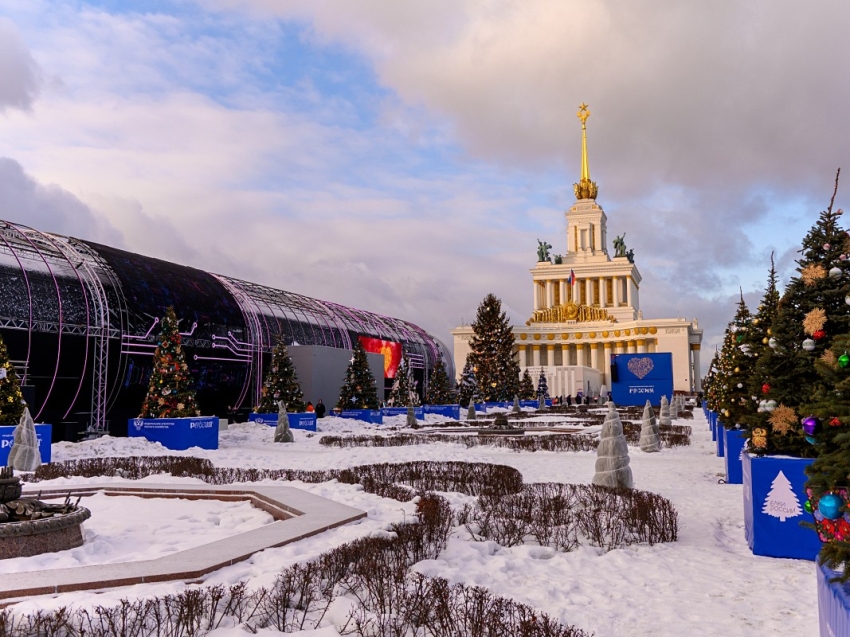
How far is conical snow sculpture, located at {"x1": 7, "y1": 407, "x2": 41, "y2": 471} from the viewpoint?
55.4ft

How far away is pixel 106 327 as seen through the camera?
99.7 feet

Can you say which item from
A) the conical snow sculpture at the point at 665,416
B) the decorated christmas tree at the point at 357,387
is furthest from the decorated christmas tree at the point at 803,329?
the decorated christmas tree at the point at 357,387

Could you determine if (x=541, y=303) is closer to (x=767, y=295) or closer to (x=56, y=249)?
(x=56, y=249)

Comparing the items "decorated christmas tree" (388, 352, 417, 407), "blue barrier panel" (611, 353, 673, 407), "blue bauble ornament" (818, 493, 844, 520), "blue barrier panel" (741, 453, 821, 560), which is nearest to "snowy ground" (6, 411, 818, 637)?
"blue barrier panel" (741, 453, 821, 560)

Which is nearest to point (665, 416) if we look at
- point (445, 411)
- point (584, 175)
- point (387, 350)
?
point (445, 411)

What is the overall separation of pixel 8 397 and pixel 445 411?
32.4 metres

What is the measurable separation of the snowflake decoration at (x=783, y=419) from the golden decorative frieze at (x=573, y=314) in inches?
3937

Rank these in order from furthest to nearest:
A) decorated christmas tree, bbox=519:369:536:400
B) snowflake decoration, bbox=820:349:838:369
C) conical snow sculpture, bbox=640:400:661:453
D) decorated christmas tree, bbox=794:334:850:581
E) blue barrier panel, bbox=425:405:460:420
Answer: decorated christmas tree, bbox=519:369:536:400 < blue barrier panel, bbox=425:405:460:420 < conical snow sculpture, bbox=640:400:661:453 < snowflake decoration, bbox=820:349:838:369 < decorated christmas tree, bbox=794:334:850:581

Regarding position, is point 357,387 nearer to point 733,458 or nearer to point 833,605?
point 733,458

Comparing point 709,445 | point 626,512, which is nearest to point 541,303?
point 709,445

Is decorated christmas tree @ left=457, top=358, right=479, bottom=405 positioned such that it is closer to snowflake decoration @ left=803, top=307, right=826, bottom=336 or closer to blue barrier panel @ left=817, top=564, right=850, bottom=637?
snowflake decoration @ left=803, top=307, right=826, bottom=336

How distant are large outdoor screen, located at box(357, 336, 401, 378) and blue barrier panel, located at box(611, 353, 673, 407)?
73.3 ft

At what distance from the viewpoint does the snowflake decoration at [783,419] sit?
8.31 m

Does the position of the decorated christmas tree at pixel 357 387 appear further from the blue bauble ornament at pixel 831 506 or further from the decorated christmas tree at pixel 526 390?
the blue bauble ornament at pixel 831 506
